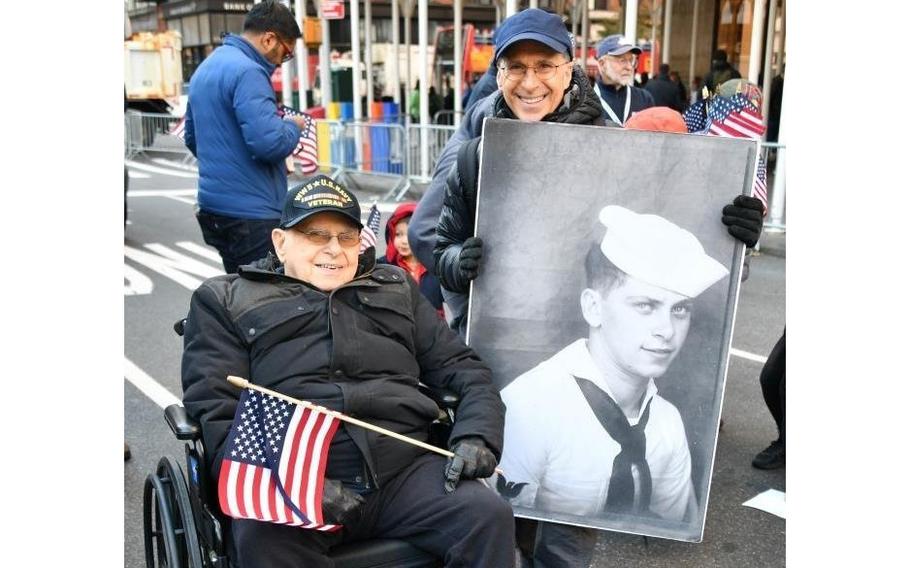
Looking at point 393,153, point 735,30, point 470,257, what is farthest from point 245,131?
point 735,30

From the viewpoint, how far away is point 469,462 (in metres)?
2.52

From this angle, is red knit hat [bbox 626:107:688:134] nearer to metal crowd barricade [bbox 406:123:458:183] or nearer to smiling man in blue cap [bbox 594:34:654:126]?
smiling man in blue cap [bbox 594:34:654:126]

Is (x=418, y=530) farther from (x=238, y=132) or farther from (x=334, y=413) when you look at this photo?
(x=238, y=132)

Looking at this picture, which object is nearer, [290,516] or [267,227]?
[290,516]

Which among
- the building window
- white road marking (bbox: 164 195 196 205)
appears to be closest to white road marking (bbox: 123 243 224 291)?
white road marking (bbox: 164 195 196 205)

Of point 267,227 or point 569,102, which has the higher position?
point 569,102

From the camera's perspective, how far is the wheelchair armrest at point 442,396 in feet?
8.84

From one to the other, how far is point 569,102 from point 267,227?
85.0 inches

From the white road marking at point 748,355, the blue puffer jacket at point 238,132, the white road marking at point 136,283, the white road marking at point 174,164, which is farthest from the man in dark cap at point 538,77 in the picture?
the white road marking at point 174,164

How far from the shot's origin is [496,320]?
2.77 m

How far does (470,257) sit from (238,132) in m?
2.18

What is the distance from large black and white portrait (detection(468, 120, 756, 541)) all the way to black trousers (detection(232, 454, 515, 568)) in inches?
12.8
